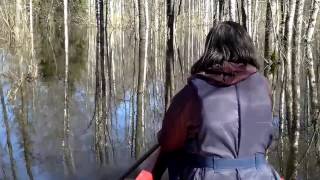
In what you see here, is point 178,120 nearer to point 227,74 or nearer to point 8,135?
point 227,74

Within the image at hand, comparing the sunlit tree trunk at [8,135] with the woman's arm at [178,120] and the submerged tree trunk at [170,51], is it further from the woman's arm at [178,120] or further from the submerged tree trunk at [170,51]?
the woman's arm at [178,120]

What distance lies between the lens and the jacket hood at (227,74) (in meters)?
2.59

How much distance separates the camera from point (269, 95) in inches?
107

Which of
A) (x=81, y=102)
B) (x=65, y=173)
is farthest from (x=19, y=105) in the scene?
(x=65, y=173)

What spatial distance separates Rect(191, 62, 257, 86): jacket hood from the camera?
102 inches

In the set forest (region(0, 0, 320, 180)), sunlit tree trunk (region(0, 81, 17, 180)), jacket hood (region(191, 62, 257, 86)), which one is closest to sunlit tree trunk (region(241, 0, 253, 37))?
forest (region(0, 0, 320, 180))

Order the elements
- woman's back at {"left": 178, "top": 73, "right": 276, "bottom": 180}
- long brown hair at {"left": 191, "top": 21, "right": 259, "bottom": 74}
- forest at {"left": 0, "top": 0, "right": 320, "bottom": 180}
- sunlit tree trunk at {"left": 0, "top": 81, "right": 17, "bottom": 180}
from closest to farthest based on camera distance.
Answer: woman's back at {"left": 178, "top": 73, "right": 276, "bottom": 180} → long brown hair at {"left": 191, "top": 21, "right": 259, "bottom": 74} → sunlit tree trunk at {"left": 0, "top": 81, "right": 17, "bottom": 180} → forest at {"left": 0, "top": 0, "right": 320, "bottom": 180}

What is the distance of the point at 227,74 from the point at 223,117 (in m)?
0.23

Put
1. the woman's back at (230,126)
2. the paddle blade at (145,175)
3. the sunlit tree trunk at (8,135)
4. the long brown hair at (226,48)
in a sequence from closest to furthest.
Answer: the woman's back at (230,126) → the long brown hair at (226,48) → the paddle blade at (145,175) → the sunlit tree trunk at (8,135)

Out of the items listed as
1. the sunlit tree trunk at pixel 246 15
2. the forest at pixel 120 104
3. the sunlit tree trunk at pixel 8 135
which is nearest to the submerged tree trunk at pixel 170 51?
the forest at pixel 120 104

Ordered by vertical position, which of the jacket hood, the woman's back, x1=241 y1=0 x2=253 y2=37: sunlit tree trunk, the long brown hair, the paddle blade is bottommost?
the paddle blade

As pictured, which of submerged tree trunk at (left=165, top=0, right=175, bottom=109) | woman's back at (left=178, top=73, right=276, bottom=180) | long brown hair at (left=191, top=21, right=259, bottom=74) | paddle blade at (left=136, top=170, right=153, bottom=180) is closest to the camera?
woman's back at (left=178, top=73, right=276, bottom=180)

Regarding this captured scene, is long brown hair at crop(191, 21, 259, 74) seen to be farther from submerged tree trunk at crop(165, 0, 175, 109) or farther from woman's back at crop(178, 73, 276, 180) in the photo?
submerged tree trunk at crop(165, 0, 175, 109)

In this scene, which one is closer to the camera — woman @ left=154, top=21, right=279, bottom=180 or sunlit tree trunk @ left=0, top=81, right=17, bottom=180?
woman @ left=154, top=21, right=279, bottom=180
